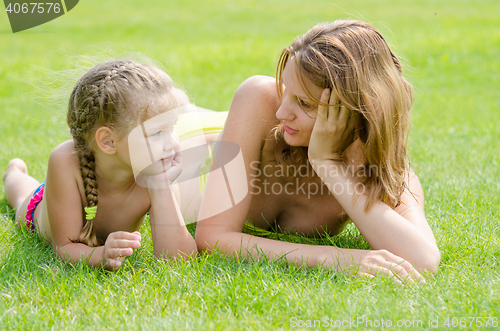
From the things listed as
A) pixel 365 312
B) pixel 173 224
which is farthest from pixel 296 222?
pixel 365 312

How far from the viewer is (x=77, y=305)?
7.32 feet

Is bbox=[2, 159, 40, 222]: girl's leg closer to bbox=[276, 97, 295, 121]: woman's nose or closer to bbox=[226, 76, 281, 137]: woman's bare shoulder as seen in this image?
bbox=[226, 76, 281, 137]: woman's bare shoulder

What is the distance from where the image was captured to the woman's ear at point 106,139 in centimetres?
270

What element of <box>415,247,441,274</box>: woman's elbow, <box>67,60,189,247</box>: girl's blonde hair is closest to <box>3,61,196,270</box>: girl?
<box>67,60,189,247</box>: girl's blonde hair

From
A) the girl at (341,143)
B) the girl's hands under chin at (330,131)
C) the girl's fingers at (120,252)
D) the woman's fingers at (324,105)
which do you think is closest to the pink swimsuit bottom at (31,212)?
the girl's fingers at (120,252)

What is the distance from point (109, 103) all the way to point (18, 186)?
1.75 metres

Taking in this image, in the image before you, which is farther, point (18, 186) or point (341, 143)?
point (18, 186)

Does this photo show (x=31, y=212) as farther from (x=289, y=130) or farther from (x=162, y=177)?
(x=289, y=130)

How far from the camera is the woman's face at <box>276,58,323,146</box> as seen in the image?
2.61 meters

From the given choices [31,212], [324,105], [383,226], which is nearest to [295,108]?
[324,105]

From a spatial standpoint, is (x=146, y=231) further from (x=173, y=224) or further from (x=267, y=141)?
(x=267, y=141)

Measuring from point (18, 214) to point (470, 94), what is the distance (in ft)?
24.8

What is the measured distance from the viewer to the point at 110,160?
285 centimetres

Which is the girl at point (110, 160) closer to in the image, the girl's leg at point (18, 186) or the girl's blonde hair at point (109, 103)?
the girl's blonde hair at point (109, 103)
